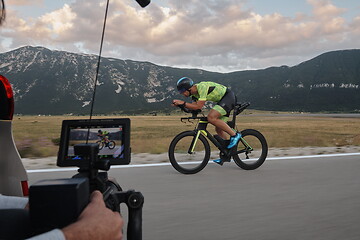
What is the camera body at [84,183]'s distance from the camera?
945 millimetres

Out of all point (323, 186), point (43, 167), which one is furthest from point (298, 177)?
point (43, 167)

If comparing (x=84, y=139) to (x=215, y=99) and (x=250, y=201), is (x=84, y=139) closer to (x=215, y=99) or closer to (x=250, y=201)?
(x=250, y=201)

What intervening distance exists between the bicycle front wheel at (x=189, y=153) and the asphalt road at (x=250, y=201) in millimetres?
149

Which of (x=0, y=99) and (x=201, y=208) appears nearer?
(x=0, y=99)

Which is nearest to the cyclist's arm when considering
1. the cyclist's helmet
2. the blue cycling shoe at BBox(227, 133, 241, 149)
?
the cyclist's helmet

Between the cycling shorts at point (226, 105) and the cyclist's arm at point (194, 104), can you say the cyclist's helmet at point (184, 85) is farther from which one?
the cycling shorts at point (226, 105)

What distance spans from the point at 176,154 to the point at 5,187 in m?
4.03

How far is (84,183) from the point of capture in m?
1.02

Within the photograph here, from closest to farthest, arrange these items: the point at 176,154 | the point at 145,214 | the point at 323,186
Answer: the point at 145,214, the point at 323,186, the point at 176,154

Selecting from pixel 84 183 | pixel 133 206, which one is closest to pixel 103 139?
pixel 133 206

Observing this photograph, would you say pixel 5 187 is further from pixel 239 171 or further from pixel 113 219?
pixel 239 171

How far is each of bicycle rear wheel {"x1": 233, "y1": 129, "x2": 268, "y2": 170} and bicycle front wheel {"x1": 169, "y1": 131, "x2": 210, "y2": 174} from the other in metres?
0.60

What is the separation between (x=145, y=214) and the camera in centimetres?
388

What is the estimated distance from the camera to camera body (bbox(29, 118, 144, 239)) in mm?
945
